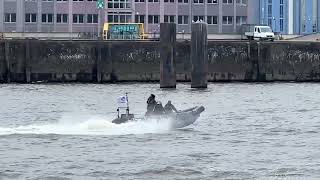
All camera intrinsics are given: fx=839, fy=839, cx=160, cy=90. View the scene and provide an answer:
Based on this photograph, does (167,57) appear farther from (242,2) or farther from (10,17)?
(242,2)

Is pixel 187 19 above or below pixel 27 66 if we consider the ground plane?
above

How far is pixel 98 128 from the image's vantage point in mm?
35875

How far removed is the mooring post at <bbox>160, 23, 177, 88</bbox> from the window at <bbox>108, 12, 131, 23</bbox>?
5089cm

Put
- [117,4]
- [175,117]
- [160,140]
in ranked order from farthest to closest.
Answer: [117,4] < [175,117] < [160,140]

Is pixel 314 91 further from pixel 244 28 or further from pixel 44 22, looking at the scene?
pixel 44 22

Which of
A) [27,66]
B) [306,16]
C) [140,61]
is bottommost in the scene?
[27,66]

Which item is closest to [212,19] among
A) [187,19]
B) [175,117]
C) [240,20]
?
[187,19]

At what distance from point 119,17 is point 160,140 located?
81.5 meters

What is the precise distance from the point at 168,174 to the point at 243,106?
25.9 metres

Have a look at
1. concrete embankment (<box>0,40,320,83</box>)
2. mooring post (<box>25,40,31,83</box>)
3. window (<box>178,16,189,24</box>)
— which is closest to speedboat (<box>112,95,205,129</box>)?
concrete embankment (<box>0,40,320,83</box>)

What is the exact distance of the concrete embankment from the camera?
236 feet

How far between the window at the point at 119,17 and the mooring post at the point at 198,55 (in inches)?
2054

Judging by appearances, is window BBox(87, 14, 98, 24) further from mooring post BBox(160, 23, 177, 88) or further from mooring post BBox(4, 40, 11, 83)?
mooring post BBox(160, 23, 177, 88)

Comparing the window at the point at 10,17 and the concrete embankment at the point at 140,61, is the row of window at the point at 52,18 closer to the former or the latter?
the window at the point at 10,17
